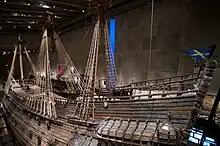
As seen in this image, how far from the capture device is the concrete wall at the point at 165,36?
725 cm

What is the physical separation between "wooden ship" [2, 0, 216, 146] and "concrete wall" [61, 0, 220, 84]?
85.8 inches

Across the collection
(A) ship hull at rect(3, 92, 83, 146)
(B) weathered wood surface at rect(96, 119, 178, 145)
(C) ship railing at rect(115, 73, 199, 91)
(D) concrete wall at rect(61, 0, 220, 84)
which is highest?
(D) concrete wall at rect(61, 0, 220, 84)

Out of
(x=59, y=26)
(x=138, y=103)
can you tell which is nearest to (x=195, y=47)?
(x=138, y=103)

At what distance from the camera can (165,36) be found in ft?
29.4

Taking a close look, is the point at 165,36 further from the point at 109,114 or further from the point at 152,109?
the point at 152,109

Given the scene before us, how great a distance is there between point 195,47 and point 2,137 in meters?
9.25

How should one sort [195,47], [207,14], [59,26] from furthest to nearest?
1. [59,26]
2. [195,47]
3. [207,14]

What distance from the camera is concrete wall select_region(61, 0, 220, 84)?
725 centimetres

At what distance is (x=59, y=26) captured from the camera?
770 inches

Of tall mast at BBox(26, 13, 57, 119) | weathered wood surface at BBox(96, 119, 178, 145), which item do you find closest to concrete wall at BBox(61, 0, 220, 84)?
tall mast at BBox(26, 13, 57, 119)

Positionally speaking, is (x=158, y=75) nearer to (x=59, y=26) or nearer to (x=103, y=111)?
(x=103, y=111)

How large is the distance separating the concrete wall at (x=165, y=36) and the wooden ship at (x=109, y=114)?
2.18 meters

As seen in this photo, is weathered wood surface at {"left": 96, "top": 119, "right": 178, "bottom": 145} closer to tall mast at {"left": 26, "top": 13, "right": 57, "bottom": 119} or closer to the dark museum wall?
tall mast at {"left": 26, "top": 13, "right": 57, "bottom": 119}

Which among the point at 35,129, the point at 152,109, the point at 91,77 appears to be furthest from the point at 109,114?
the point at 35,129
